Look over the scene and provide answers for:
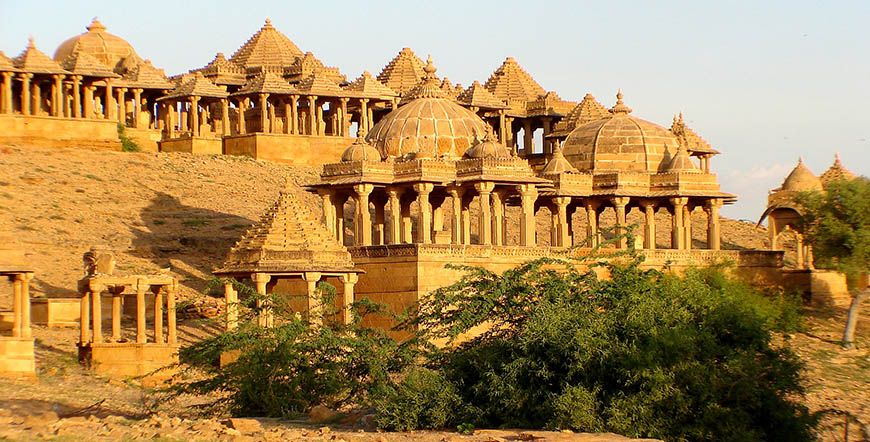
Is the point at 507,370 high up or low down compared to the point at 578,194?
down

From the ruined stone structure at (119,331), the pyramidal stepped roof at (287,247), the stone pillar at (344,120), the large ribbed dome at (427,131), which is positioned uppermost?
the stone pillar at (344,120)

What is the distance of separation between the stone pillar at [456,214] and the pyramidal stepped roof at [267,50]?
91.4 feet

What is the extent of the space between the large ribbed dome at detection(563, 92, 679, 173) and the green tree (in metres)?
7.62

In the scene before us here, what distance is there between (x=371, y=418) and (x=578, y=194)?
2448 centimetres

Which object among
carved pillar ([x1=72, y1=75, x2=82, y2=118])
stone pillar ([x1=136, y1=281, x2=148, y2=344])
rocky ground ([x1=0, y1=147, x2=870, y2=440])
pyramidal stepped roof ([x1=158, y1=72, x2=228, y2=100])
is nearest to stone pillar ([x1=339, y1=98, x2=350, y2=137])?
rocky ground ([x1=0, y1=147, x2=870, y2=440])

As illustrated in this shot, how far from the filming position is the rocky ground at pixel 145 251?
34.0m

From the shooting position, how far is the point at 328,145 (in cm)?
7512

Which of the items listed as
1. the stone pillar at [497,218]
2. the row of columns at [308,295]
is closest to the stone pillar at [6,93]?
the stone pillar at [497,218]

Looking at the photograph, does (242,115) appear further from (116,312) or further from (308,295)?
(308,295)

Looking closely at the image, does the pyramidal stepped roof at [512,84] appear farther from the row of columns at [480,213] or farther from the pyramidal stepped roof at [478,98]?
the row of columns at [480,213]

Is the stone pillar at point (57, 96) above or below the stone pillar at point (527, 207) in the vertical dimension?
above

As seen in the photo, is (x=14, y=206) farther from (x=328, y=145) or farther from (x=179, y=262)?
(x=328, y=145)

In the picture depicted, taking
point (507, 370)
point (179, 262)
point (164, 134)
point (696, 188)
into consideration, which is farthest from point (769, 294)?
point (164, 134)

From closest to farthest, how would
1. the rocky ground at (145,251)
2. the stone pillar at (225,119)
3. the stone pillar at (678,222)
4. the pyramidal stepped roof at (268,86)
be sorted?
the rocky ground at (145,251) → the stone pillar at (678,222) → the pyramidal stepped roof at (268,86) → the stone pillar at (225,119)
